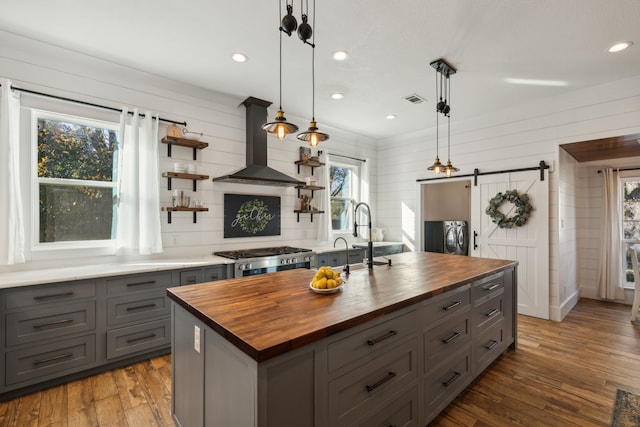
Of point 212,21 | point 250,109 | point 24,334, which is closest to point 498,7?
point 212,21

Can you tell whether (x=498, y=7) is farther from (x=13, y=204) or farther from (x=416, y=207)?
(x=13, y=204)

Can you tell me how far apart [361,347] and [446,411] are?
3.98 feet

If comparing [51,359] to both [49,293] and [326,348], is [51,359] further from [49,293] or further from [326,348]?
[326,348]

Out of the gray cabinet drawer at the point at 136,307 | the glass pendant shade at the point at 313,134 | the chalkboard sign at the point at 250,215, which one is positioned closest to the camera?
the glass pendant shade at the point at 313,134

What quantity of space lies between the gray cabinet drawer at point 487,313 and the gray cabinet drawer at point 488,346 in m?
0.06

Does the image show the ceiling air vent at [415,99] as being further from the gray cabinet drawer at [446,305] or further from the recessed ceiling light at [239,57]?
the gray cabinet drawer at [446,305]

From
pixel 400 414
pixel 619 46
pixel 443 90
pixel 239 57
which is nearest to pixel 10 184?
pixel 239 57

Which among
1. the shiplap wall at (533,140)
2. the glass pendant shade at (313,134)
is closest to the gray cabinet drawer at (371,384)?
the glass pendant shade at (313,134)

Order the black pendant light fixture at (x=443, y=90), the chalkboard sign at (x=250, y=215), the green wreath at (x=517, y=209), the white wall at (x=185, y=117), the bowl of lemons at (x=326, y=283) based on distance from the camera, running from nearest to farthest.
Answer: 1. the bowl of lemons at (x=326, y=283)
2. the white wall at (x=185, y=117)
3. the black pendant light fixture at (x=443, y=90)
4. the chalkboard sign at (x=250, y=215)
5. the green wreath at (x=517, y=209)

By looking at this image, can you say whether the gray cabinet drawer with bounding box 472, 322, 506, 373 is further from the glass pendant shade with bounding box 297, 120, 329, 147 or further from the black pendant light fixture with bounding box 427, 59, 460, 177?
the glass pendant shade with bounding box 297, 120, 329, 147

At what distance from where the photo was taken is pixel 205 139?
12.4 ft

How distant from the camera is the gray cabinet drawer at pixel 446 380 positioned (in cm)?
188

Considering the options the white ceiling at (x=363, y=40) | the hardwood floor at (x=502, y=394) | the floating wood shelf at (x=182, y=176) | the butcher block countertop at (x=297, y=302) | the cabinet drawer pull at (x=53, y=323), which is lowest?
the hardwood floor at (x=502, y=394)

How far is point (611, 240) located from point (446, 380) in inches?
183
